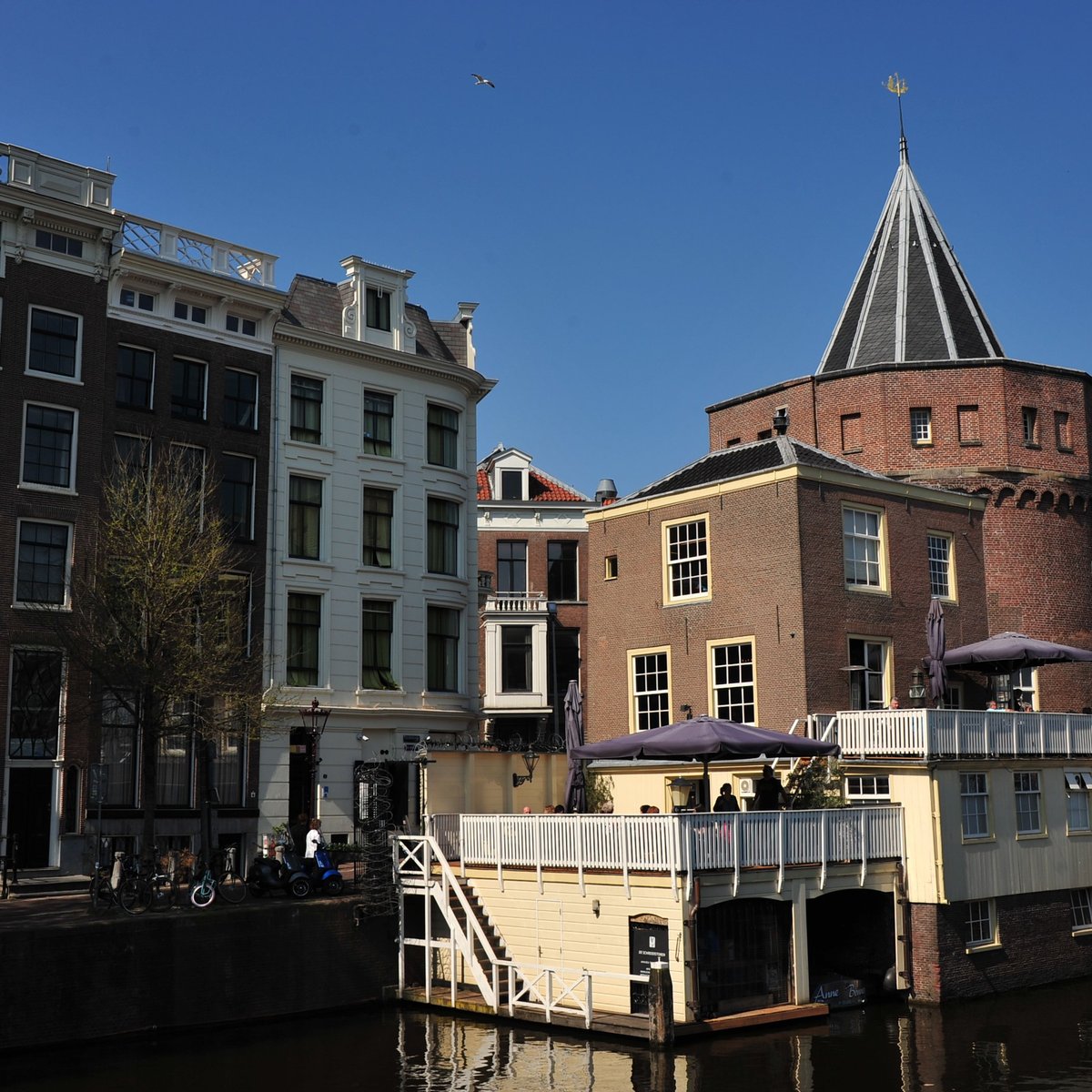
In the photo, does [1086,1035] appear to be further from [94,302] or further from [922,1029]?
[94,302]

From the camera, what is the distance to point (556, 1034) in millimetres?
24500

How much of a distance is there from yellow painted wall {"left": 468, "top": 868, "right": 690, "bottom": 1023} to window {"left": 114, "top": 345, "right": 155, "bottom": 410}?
51.6ft

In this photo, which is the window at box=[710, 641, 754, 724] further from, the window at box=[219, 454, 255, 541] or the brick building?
the window at box=[219, 454, 255, 541]

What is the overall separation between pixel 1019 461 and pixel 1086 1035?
63.5ft

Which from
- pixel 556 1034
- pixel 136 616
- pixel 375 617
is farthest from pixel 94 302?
pixel 556 1034

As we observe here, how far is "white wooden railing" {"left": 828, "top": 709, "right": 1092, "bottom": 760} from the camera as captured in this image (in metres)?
28.2

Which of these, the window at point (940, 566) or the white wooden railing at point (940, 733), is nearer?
the white wooden railing at point (940, 733)

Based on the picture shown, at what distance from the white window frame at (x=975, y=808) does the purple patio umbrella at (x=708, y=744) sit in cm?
385

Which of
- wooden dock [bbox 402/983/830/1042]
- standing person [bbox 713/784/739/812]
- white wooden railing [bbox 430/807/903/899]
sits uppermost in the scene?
standing person [bbox 713/784/739/812]

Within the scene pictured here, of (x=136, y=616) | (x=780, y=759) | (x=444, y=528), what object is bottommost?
(x=780, y=759)

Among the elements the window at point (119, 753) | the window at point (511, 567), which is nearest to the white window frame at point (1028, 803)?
the window at point (119, 753)

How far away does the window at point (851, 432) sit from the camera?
41062 mm

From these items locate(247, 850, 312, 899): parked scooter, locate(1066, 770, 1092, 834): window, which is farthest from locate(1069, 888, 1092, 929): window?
locate(247, 850, 312, 899): parked scooter

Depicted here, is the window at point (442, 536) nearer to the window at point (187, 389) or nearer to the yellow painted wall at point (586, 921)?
the window at point (187, 389)
